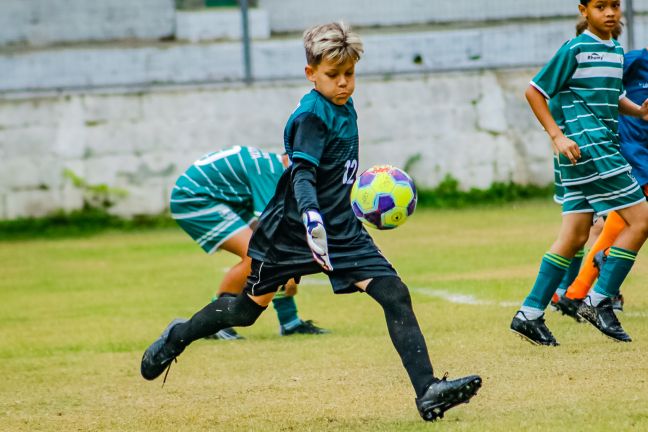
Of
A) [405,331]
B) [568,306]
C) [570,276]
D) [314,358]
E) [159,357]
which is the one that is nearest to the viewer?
[405,331]

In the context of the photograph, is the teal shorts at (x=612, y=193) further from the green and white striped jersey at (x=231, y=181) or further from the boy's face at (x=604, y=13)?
the green and white striped jersey at (x=231, y=181)

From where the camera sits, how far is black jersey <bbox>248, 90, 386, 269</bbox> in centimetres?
524

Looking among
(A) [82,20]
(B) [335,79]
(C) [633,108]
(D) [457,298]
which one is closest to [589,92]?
(C) [633,108]

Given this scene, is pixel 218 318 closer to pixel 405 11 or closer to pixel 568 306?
pixel 568 306

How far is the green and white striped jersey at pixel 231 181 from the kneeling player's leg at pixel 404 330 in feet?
8.66

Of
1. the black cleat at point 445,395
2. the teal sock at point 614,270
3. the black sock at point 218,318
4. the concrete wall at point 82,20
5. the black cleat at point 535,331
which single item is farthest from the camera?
the concrete wall at point 82,20

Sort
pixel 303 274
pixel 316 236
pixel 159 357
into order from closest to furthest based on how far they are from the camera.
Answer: pixel 316 236
pixel 303 274
pixel 159 357

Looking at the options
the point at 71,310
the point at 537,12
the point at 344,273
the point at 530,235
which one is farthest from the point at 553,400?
the point at 537,12

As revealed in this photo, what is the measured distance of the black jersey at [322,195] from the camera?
524 centimetres

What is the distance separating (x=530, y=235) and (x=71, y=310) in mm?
5026

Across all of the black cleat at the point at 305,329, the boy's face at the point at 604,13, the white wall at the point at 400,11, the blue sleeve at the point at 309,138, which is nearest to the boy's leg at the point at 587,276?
the boy's face at the point at 604,13

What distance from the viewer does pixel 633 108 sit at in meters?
6.99

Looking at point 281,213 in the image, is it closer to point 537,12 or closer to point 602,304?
point 602,304

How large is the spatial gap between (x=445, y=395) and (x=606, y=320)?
2.07m
